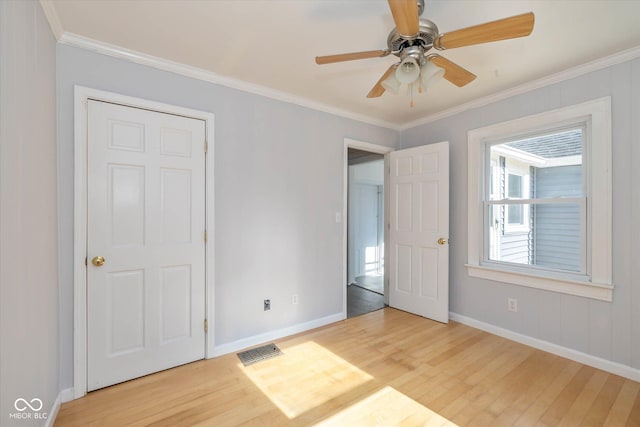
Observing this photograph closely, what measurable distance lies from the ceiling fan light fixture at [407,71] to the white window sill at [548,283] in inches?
89.6

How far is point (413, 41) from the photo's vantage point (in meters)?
1.62

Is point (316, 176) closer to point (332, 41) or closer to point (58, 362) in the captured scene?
point (332, 41)

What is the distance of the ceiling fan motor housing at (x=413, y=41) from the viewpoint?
1.56 m

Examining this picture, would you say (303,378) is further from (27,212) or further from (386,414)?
(27,212)

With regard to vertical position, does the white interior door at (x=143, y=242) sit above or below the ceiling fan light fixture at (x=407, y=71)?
below

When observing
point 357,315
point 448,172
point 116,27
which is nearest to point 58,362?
point 116,27

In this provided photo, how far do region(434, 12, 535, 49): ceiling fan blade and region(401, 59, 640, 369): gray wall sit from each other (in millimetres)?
1618

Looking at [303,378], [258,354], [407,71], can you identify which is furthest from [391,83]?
[258,354]

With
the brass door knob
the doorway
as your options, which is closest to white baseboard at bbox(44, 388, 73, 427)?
the brass door knob

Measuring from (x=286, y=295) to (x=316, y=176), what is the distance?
1337 mm

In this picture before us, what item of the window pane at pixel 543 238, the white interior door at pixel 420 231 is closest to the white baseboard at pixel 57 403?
the white interior door at pixel 420 231

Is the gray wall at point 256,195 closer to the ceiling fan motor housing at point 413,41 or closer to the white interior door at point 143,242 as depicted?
the white interior door at point 143,242

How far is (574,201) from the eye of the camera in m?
2.48

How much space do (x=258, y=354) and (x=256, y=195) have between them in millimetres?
1470
